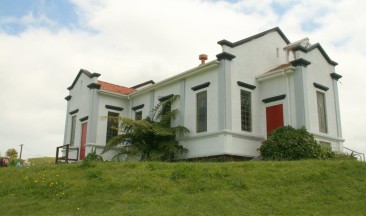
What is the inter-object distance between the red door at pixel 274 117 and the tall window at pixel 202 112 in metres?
2.95

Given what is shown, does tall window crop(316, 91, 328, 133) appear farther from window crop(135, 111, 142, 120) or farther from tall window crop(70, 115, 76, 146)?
tall window crop(70, 115, 76, 146)

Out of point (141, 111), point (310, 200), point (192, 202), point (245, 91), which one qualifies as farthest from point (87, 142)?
point (310, 200)

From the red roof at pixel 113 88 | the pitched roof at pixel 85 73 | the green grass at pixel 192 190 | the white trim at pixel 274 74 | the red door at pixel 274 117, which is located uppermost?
the pitched roof at pixel 85 73

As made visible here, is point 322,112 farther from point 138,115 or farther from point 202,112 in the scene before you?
point 138,115

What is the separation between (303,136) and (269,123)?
2.79m

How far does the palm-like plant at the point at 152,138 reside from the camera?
1925 centimetres

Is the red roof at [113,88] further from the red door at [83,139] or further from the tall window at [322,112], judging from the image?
the tall window at [322,112]

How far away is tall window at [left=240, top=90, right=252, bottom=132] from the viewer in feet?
61.4

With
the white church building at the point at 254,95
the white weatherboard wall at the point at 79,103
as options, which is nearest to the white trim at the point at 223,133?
the white church building at the point at 254,95

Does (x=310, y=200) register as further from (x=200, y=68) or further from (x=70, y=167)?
(x=200, y=68)

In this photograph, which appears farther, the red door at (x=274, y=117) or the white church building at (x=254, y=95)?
the red door at (x=274, y=117)

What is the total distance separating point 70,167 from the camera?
47.5ft

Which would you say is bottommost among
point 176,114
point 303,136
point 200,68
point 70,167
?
point 70,167

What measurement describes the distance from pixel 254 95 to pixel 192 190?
9216 mm
